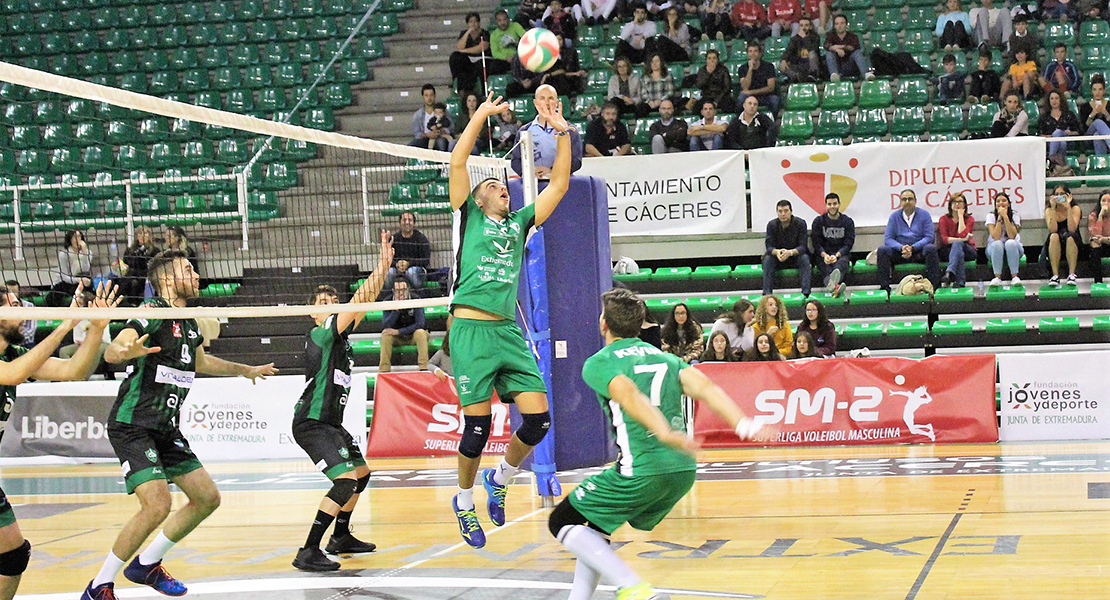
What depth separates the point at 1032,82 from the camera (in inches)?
711

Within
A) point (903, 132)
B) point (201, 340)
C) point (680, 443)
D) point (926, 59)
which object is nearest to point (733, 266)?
point (903, 132)

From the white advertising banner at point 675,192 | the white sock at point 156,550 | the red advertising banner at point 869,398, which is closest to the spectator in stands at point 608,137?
the white advertising banner at point 675,192

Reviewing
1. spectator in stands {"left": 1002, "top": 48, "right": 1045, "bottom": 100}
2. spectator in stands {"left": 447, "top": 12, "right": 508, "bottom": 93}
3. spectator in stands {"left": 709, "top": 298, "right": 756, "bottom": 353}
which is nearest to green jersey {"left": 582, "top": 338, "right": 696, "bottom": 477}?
spectator in stands {"left": 709, "top": 298, "right": 756, "bottom": 353}

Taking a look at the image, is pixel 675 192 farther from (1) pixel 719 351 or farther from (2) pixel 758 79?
(1) pixel 719 351

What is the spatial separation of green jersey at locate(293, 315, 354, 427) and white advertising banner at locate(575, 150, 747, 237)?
929 centimetres

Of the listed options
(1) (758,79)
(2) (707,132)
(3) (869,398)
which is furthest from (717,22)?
(3) (869,398)

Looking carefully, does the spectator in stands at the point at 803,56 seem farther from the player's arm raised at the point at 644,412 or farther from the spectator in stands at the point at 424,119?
the player's arm raised at the point at 644,412

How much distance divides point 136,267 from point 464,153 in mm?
6601

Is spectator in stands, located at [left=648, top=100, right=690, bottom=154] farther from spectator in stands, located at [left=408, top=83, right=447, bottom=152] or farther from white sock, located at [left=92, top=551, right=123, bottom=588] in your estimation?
white sock, located at [left=92, top=551, right=123, bottom=588]

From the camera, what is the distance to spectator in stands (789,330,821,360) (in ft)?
48.1

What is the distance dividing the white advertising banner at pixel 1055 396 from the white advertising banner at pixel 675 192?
486cm

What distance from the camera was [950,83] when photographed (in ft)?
61.0

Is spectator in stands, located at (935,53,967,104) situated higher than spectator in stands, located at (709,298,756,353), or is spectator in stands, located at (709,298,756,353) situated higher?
spectator in stands, located at (935,53,967,104)

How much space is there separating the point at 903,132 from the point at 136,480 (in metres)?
14.2
